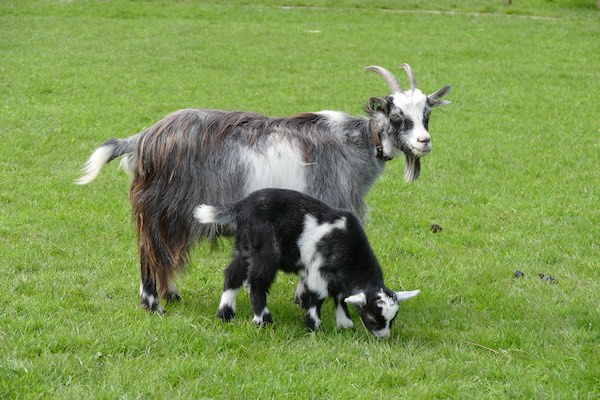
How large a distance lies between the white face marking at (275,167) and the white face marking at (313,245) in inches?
22.9

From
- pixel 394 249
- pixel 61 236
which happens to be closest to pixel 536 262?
pixel 394 249

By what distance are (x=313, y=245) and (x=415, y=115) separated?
131cm

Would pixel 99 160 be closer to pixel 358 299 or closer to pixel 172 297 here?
pixel 172 297

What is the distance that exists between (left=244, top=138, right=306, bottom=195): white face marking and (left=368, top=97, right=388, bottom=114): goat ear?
0.70 metres

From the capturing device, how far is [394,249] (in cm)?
764

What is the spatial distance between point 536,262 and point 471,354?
2.24 meters

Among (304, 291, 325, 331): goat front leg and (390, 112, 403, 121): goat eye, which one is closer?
(304, 291, 325, 331): goat front leg

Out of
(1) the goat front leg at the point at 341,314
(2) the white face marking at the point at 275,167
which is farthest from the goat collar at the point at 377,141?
(1) the goat front leg at the point at 341,314

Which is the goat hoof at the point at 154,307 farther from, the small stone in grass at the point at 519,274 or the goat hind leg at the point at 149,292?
the small stone in grass at the point at 519,274

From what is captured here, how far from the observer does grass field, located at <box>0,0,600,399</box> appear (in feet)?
16.0

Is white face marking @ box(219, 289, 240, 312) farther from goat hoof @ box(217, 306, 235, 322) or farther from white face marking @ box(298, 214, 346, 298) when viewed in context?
white face marking @ box(298, 214, 346, 298)

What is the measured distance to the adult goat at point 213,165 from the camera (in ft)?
19.8

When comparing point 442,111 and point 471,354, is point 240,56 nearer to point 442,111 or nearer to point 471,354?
point 442,111

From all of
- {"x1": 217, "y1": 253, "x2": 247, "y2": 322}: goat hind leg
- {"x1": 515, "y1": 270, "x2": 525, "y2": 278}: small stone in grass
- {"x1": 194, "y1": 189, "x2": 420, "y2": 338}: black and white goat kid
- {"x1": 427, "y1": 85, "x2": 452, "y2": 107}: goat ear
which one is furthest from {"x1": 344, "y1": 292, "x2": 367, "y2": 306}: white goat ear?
{"x1": 515, "y1": 270, "x2": 525, "y2": 278}: small stone in grass
